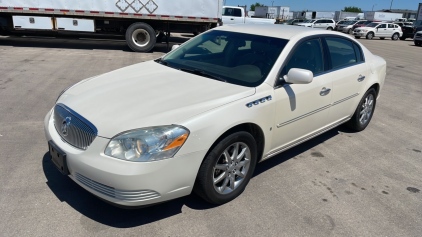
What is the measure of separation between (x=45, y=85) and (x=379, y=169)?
620 cm

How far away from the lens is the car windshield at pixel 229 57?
334 cm

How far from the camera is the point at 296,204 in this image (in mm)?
3119

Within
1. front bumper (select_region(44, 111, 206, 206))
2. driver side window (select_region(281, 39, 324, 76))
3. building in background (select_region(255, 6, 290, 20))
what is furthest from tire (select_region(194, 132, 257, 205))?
building in background (select_region(255, 6, 290, 20))

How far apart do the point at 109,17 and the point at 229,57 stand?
972 centimetres

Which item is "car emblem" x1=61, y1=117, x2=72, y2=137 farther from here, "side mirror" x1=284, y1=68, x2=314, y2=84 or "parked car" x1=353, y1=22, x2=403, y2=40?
"parked car" x1=353, y1=22, x2=403, y2=40

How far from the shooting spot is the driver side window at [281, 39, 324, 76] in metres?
3.49

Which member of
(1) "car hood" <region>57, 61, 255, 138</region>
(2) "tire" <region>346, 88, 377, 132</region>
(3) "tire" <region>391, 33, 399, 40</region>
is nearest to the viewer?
(1) "car hood" <region>57, 61, 255, 138</region>

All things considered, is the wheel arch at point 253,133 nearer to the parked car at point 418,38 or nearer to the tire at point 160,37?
the tire at point 160,37

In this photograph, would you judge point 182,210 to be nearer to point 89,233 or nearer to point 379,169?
point 89,233

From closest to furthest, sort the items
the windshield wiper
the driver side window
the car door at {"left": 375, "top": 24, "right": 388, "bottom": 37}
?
the windshield wiper
the driver side window
the car door at {"left": 375, "top": 24, "right": 388, "bottom": 37}

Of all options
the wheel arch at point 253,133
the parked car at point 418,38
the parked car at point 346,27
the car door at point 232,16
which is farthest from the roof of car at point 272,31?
the parked car at point 346,27

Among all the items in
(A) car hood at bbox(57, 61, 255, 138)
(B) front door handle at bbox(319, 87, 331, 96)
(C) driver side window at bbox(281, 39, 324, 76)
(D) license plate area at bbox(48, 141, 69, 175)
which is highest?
(C) driver side window at bbox(281, 39, 324, 76)

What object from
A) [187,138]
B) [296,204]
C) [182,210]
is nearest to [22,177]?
[182,210]

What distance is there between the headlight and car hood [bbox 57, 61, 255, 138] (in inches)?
2.3
